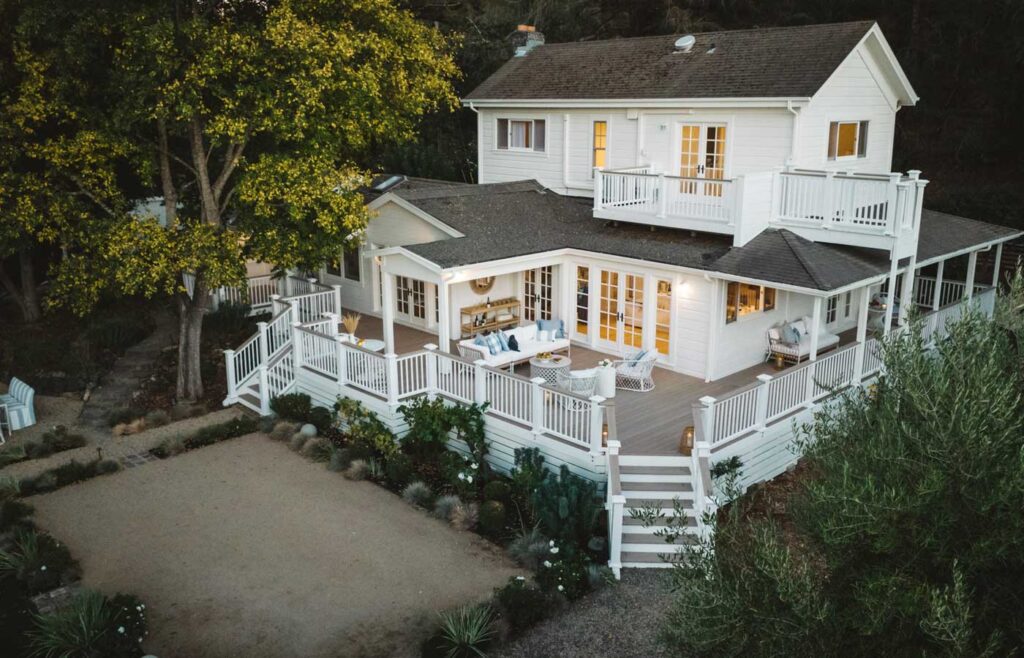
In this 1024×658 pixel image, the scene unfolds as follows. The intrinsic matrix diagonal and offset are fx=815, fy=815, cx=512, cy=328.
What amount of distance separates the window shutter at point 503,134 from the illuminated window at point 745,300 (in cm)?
871

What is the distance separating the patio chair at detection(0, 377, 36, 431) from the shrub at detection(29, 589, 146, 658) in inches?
320

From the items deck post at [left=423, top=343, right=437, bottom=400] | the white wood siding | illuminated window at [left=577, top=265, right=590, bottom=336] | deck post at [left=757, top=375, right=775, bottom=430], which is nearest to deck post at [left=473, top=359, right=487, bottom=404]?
deck post at [left=423, top=343, right=437, bottom=400]

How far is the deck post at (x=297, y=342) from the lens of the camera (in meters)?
16.8

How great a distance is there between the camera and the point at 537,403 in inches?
514

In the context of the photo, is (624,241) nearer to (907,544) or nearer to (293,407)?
(293,407)

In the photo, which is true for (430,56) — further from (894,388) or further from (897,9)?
(897,9)

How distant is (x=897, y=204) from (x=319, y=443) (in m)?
11.5

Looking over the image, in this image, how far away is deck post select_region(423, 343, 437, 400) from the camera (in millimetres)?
14547

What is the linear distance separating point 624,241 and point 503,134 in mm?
6741

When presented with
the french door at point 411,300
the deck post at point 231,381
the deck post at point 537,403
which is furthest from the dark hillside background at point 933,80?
the deck post at point 537,403

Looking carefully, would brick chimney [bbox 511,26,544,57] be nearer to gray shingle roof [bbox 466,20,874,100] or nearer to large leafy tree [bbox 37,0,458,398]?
gray shingle roof [bbox 466,20,874,100]

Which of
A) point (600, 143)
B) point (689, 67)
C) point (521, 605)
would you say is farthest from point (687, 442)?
point (689, 67)

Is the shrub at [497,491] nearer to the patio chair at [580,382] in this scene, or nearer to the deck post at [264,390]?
the patio chair at [580,382]

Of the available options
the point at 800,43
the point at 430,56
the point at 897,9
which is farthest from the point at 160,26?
the point at 897,9
